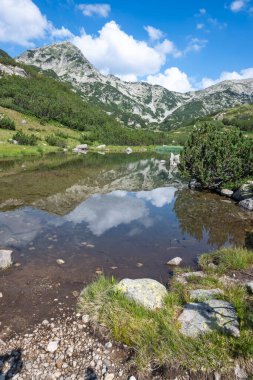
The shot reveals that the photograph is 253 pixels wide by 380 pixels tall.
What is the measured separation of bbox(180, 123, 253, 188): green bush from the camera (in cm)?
3103

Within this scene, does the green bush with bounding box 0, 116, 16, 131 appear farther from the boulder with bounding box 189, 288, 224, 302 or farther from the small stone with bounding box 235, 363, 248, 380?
the small stone with bounding box 235, 363, 248, 380

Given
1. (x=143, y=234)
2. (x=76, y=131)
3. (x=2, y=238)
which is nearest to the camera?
(x=2, y=238)

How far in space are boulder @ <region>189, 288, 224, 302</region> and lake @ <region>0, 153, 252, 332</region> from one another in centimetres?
199

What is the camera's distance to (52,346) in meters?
7.33

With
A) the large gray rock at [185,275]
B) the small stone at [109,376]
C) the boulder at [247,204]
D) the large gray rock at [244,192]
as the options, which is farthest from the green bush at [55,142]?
the small stone at [109,376]

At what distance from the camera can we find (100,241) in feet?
50.8

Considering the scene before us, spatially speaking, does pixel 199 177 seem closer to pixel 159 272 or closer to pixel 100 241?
pixel 100 241

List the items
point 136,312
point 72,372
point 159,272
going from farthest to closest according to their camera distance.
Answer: point 159,272 < point 136,312 < point 72,372

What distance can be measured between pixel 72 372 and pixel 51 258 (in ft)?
21.8

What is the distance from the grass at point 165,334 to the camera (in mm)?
6613

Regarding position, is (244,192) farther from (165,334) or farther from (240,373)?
(240,373)

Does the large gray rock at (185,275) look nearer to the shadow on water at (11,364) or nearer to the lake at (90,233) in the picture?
the lake at (90,233)

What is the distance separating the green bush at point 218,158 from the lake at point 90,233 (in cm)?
→ 264

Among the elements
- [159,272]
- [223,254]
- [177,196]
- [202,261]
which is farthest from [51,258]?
[177,196]
